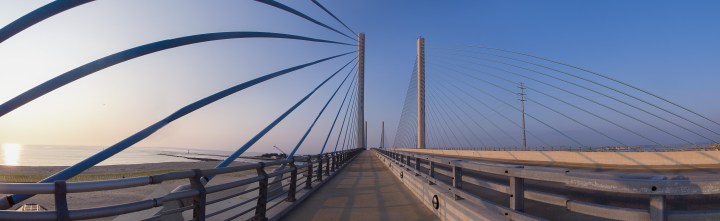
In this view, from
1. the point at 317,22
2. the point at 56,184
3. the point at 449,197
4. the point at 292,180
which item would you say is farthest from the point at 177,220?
the point at 317,22

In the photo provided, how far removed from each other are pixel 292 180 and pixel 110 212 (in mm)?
5506

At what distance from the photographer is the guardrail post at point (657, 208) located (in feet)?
8.71

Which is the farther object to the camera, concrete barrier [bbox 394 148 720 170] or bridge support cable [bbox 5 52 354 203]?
concrete barrier [bbox 394 148 720 170]

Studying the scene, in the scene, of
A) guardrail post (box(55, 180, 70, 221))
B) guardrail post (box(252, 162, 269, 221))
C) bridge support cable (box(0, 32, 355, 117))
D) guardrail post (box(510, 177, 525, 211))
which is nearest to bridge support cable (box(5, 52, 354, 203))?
guardrail post (box(55, 180, 70, 221))

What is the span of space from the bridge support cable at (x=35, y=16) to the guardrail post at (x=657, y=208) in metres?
6.38

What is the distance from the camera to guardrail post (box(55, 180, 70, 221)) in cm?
341

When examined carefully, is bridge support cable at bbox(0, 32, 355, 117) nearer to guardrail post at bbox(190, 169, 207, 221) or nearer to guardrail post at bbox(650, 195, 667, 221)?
guardrail post at bbox(190, 169, 207, 221)

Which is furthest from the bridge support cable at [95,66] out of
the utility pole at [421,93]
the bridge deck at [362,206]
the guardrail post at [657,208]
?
the utility pole at [421,93]

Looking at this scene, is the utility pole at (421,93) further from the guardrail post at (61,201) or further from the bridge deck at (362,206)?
the guardrail post at (61,201)

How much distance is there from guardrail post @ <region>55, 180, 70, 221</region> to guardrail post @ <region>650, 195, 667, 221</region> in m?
4.29

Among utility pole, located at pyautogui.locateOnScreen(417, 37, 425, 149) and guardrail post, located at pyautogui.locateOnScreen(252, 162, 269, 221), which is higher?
utility pole, located at pyautogui.locateOnScreen(417, 37, 425, 149)

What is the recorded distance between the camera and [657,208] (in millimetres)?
2695

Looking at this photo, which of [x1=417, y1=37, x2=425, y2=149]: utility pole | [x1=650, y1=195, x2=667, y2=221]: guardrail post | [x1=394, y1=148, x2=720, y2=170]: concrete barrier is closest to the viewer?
[x1=650, y1=195, x2=667, y2=221]: guardrail post

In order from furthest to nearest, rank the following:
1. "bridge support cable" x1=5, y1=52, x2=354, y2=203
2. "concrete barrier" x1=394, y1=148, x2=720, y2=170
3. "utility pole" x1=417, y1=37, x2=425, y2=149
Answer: "utility pole" x1=417, y1=37, x2=425, y2=149 → "concrete barrier" x1=394, y1=148, x2=720, y2=170 → "bridge support cable" x1=5, y1=52, x2=354, y2=203
